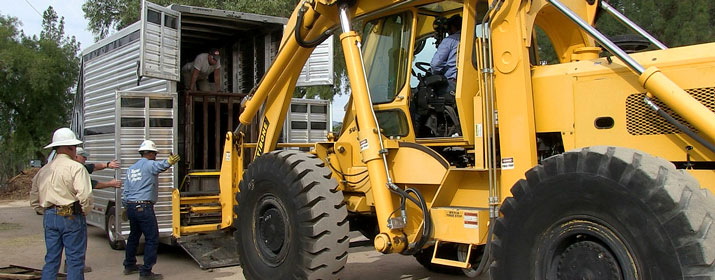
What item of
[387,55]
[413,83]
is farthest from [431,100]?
[387,55]

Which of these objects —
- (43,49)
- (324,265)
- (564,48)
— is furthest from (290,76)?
(43,49)

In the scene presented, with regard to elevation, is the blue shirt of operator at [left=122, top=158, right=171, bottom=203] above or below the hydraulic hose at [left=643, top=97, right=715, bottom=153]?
below

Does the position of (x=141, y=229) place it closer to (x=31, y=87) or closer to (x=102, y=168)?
(x=102, y=168)

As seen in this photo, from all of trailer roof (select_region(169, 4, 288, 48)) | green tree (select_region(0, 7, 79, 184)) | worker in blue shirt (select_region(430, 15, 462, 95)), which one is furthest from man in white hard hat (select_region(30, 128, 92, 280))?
green tree (select_region(0, 7, 79, 184))

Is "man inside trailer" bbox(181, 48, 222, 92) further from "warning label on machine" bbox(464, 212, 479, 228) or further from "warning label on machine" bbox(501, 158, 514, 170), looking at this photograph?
"warning label on machine" bbox(501, 158, 514, 170)

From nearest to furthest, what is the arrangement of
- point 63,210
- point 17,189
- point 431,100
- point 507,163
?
1. point 507,163
2. point 431,100
3. point 63,210
4. point 17,189

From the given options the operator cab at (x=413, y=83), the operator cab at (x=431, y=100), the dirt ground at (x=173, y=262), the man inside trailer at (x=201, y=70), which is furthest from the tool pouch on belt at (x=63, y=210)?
the man inside trailer at (x=201, y=70)

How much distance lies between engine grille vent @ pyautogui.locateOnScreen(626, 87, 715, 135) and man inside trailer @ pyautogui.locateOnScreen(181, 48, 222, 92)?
741 cm

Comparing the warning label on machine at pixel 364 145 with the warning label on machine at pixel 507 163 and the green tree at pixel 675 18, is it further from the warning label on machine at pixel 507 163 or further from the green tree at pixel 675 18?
the green tree at pixel 675 18

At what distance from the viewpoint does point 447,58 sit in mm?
5168

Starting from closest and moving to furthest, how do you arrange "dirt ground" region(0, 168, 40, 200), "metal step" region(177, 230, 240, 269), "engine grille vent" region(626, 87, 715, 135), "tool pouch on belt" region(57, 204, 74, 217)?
"engine grille vent" region(626, 87, 715, 135) → "tool pouch on belt" region(57, 204, 74, 217) → "metal step" region(177, 230, 240, 269) → "dirt ground" region(0, 168, 40, 200)

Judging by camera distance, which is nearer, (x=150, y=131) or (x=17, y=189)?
(x=150, y=131)

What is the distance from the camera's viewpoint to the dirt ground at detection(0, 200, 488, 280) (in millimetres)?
7590

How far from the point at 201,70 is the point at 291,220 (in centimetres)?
548
